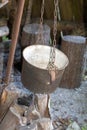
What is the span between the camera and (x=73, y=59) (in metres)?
4.71

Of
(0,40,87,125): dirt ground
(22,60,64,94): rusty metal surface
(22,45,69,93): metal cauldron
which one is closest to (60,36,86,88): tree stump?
(0,40,87,125): dirt ground

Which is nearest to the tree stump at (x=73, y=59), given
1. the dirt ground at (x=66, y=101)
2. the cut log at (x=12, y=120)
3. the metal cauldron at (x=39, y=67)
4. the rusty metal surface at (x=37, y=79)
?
the dirt ground at (x=66, y=101)

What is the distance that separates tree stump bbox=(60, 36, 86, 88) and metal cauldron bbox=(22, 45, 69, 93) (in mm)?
572

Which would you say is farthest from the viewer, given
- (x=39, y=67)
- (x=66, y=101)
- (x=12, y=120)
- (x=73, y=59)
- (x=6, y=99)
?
(x=73, y=59)

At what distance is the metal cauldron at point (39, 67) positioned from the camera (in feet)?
12.4

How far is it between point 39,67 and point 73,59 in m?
1.01

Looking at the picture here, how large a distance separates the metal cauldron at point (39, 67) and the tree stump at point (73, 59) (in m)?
0.57

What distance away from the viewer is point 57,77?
12.6 feet

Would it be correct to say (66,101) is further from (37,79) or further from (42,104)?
(42,104)

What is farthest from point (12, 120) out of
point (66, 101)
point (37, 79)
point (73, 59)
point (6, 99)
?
point (73, 59)

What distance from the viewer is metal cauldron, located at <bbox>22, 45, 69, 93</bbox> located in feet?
12.4

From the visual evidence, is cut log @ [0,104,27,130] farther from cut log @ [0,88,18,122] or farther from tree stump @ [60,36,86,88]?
tree stump @ [60,36,86,88]

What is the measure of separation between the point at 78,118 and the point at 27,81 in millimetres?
858

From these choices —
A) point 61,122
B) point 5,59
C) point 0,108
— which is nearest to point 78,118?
point 61,122
